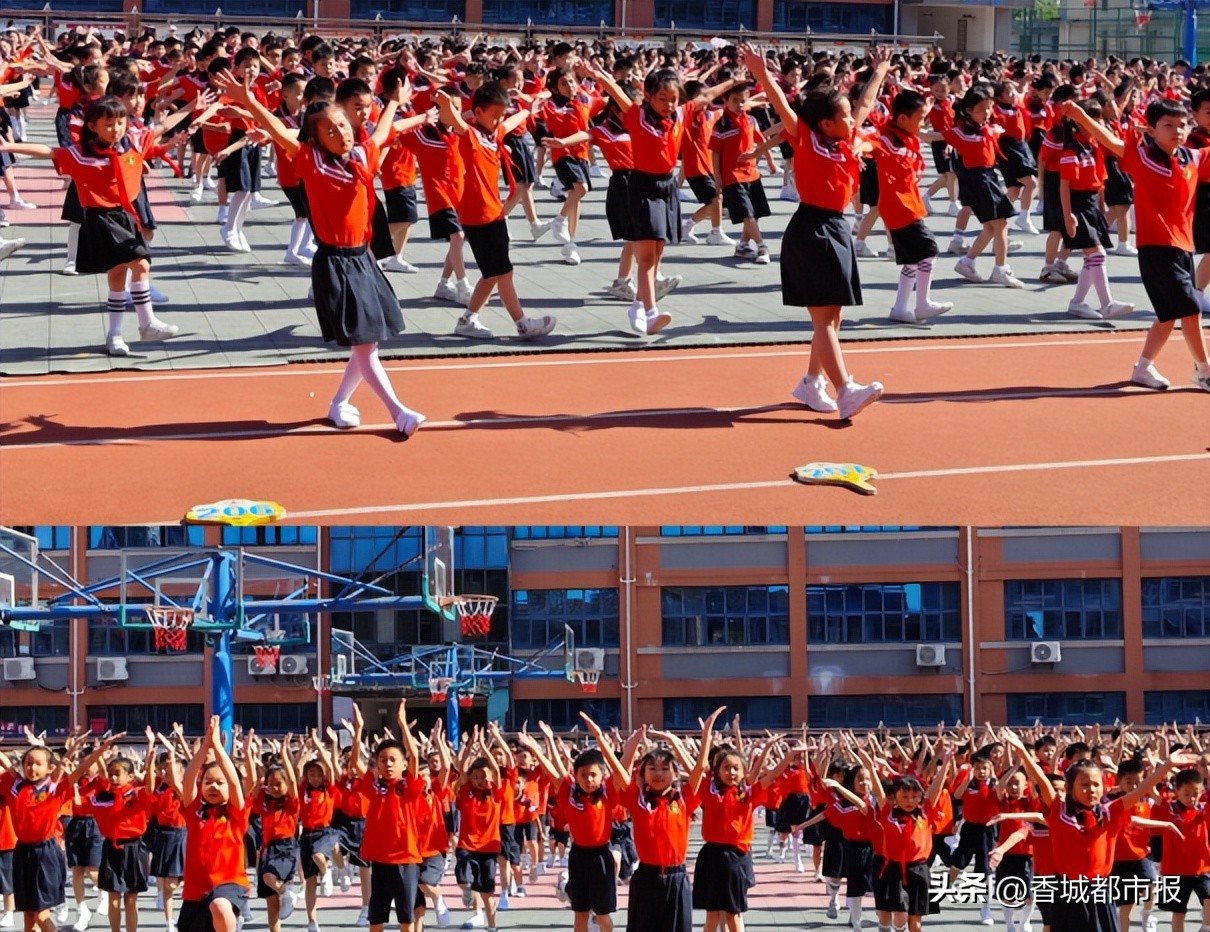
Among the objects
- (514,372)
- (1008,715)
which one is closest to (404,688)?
(1008,715)

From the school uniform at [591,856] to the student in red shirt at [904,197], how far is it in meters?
5.05

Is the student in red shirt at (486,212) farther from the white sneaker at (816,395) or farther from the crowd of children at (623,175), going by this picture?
the white sneaker at (816,395)

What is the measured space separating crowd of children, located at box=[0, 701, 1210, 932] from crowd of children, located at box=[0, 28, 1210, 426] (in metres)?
2.14

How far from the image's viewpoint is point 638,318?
451 inches

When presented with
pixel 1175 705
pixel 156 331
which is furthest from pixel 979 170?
pixel 1175 705

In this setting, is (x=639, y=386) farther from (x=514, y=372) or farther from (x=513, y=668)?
(x=513, y=668)

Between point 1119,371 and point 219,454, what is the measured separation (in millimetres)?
5829

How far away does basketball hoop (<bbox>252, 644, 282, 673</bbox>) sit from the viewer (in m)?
30.2

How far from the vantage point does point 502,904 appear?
11984 millimetres

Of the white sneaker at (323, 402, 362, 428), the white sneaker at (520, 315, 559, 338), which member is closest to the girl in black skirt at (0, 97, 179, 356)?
the white sneaker at (323, 402, 362, 428)

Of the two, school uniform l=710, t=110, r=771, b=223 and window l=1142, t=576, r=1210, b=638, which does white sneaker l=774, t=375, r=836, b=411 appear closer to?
school uniform l=710, t=110, r=771, b=223

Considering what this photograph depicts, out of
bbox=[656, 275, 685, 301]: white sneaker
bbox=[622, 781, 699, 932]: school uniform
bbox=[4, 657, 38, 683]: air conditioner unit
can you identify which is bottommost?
bbox=[622, 781, 699, 932]: school uniform

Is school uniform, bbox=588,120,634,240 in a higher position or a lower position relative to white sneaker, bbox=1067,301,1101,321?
higher

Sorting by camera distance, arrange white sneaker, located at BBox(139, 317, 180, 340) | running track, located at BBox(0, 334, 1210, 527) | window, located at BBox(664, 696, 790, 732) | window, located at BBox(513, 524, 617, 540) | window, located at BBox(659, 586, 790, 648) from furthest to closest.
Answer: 1. window, located at BBox(513, 524, 617, 540)
2. window, located at BBox(659, 586, 790, 648)
3. window, located at BBox(664, 696, 790, 732)
4. white sneaker, located at BBox(139, 317, 180, 340)
5. running track, located at BBox(0, 334, 1210, 527)
